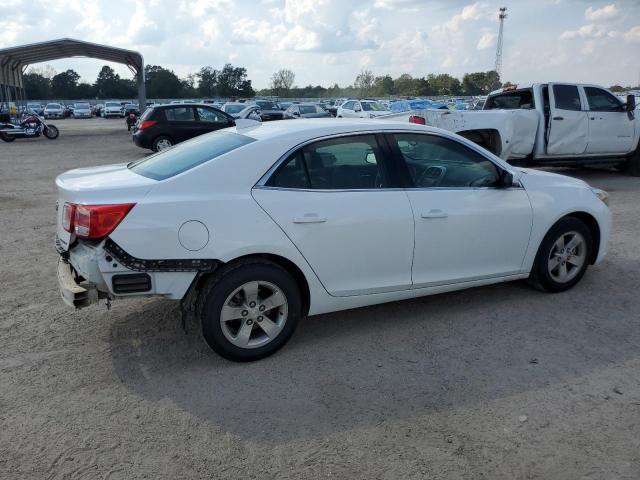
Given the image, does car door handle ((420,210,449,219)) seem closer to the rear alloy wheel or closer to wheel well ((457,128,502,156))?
wheel well ((457,128,502,156))

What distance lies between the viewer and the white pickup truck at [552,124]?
10055 mm

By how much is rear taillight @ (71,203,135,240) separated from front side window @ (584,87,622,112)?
10648 millimetres

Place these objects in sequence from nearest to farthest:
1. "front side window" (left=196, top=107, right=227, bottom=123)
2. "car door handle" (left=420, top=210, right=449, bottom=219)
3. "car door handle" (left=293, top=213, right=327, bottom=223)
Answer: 1. "car door handle" (left=293, top=213, right=327, bottom=223)
2. "car door handle" (left=420, top=210, right=449, bottom=219)
3. "front side window" (left=196, top=107, right=227, bottom=123)

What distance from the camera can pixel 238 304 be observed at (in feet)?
12.0

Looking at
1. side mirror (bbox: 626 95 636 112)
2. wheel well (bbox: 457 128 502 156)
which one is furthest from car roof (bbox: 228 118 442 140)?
side mirror (bbox: 626 95 636 112)

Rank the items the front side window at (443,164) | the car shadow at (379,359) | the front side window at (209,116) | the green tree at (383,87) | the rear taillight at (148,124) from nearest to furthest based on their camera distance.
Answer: the car shadow at (379,359) → the front side window at (443,164) → the rear taillight at (148,124) → the front side window at (209,116) → the green tree at (383,87)

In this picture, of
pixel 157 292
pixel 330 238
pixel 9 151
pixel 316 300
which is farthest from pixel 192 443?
pixel 9 151

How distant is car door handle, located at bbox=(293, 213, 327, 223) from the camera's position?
3703mm

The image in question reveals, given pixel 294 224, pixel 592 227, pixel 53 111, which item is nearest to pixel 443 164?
pixel 294 224

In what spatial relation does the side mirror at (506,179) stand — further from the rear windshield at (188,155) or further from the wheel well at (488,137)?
the wheel well at (488,137)

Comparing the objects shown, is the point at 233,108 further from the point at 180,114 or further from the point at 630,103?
the point at 630,103

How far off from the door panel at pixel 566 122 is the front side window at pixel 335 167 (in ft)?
26.0

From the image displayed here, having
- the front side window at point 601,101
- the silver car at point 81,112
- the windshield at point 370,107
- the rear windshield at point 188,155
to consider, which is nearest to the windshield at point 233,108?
the windshield at point 370,107

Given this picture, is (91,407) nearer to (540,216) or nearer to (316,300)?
(316,300)
